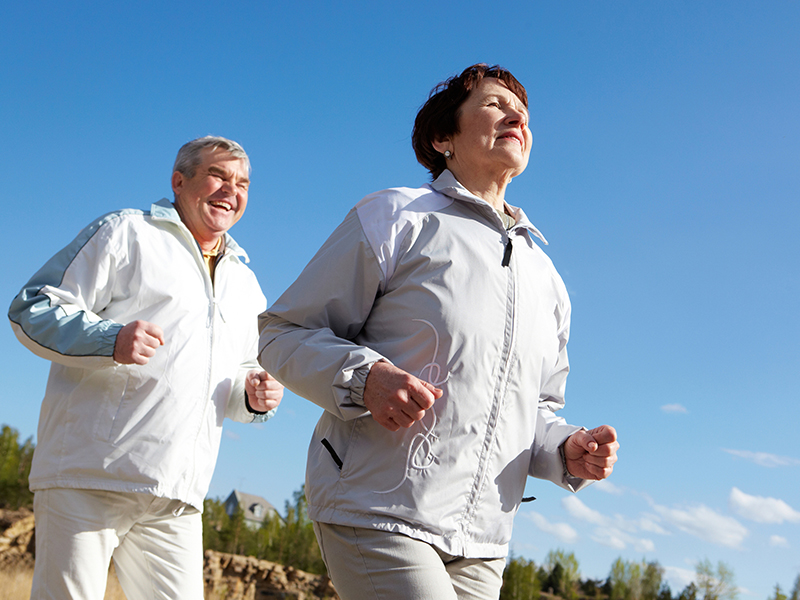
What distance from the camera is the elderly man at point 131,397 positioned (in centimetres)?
299

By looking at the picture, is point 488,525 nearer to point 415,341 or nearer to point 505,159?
point 415,341

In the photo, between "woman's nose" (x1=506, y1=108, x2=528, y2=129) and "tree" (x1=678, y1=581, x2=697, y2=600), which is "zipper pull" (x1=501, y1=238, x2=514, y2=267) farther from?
"tree" (x1=678, y1=581, x2=697, y2=600)

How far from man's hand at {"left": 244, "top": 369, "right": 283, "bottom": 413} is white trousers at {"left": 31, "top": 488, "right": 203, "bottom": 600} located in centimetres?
57

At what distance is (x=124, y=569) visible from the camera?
3285mm

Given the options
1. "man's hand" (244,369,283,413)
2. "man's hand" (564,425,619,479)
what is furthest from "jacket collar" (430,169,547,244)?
"man's hand" (244,369,283,413)

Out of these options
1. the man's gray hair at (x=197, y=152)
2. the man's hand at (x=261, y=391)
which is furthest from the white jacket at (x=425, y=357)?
the man's gray hair at (x=197, y=152)

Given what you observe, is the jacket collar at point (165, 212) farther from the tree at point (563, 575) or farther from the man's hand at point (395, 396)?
the tree at point (563, 575)

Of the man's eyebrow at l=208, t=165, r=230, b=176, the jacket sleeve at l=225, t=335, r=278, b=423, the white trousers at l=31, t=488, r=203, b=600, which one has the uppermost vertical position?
the man's eyebrow at l=208, t=165, r=230, b=176

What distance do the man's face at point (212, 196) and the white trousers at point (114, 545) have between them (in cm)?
139

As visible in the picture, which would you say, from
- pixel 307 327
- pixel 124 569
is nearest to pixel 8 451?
pixel 124 569

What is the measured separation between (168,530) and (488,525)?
181cm

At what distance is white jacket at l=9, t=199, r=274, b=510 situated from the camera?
301 cm

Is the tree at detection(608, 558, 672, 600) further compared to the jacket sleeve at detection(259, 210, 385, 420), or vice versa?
the tree at detection(608, 558, 672, 600)

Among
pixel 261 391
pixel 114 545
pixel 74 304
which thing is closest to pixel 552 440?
pixel 261 391
